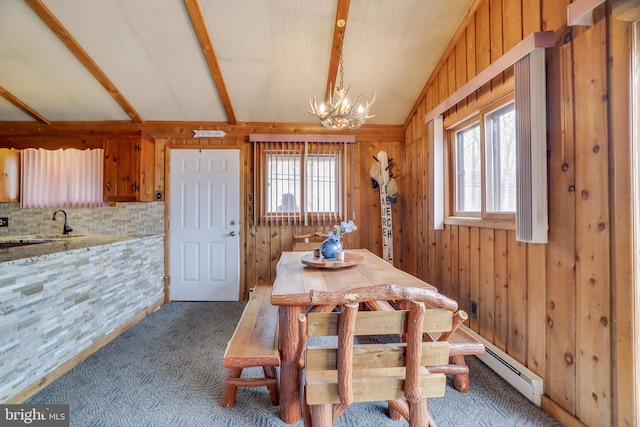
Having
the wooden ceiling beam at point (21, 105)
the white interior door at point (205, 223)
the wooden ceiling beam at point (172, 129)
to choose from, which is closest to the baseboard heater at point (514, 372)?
the wooden ceiling beam at point (172, 129)

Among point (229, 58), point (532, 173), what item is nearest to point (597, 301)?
point (532, 173)

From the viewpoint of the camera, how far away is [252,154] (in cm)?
372

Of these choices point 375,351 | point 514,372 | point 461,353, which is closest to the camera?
point 375,351

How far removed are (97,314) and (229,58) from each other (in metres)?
2.68

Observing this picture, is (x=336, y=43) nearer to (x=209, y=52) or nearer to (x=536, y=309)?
(x=209, y=52)

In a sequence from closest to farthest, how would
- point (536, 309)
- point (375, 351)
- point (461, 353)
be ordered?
point (375, 351)
point (461, 353)
point (536, 309)


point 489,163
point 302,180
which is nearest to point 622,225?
point 489,163

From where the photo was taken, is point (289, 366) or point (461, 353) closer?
point (289, 366)

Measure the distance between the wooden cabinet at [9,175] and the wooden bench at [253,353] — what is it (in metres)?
3.86

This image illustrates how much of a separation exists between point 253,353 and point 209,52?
269 cm

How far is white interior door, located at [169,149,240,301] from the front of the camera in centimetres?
368

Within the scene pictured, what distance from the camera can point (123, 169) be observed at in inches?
134

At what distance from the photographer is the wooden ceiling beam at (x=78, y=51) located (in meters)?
2.21

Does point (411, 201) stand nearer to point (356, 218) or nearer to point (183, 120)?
point (356, 218)
